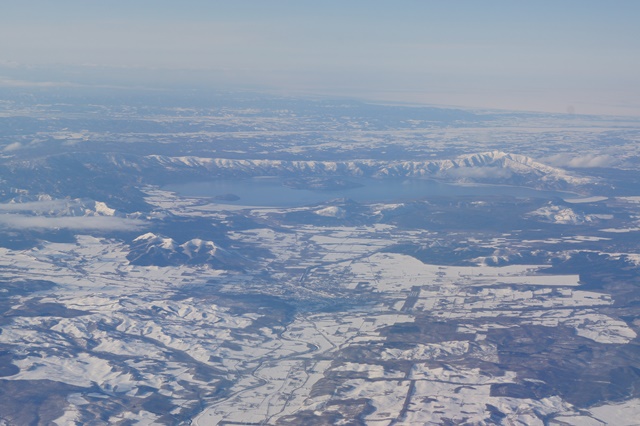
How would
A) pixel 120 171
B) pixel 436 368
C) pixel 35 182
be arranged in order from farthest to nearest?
1. pixel 120 171
2. pixel 35 182
3. pixel 436 368

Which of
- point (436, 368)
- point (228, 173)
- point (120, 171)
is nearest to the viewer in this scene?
point (436, 368)

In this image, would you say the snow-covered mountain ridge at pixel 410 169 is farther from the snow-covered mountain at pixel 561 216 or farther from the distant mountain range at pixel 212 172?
the snow-covered mountain at pixel 561 216

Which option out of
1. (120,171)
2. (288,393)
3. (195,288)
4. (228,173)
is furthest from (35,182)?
(288,393)

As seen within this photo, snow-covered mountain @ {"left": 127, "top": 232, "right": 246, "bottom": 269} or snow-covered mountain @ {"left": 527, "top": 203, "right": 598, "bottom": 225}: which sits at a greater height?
snow-covered mountain @ {"left": 527, "top": 203, "right": 598, "bottom": 225}

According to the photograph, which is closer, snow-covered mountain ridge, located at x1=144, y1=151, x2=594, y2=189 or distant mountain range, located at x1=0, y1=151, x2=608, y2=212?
distant mountain range, located at x1=0, y1=151, x2=608, y2=212

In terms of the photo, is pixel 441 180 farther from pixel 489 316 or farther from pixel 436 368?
pixel 436 368

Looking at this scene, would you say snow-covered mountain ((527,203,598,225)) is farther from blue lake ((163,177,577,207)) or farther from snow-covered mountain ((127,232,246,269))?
snow-covered mountain ((127,232,246,269))

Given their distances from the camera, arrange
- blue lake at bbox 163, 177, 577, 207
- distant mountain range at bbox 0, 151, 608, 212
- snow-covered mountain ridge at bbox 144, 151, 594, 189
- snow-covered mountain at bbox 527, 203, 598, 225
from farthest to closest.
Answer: snow-covered mountain ridge at bbox 144, 151, 594, 189
blue lake at bbox 163, 177, 577, 207
distant mountain range at bbox 0, 151, 608, 212
snow-covered mountain at bbox 527, 203, 598, 225

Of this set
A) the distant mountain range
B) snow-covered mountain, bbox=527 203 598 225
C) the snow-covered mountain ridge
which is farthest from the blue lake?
Answer: snow-covered mountain, bbox=527 203 598 225
